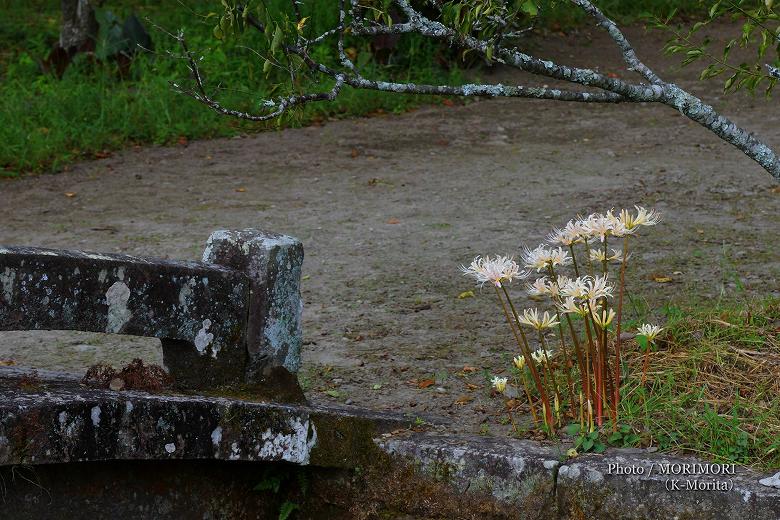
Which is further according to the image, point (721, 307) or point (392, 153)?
point (392, 153)

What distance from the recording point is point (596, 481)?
10.3 ft

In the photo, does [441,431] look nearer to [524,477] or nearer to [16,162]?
[524,477]

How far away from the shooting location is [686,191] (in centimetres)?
739

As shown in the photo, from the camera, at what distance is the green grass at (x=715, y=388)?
3258mm

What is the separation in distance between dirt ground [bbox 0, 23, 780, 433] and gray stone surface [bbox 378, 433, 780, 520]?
301 millimetres

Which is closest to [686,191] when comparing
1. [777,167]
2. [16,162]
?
[777,167]

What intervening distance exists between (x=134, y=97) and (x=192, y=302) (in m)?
6.75

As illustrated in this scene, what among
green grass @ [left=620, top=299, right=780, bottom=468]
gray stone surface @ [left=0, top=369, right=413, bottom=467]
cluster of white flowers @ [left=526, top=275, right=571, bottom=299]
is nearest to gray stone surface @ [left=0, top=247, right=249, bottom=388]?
gray stone surface @ [left=0, top=369, right=413, bottom=467]

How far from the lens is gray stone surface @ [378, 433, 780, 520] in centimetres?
304

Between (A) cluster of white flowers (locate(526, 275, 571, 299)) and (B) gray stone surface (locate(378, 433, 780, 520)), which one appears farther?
(A) cluster of white flowers (locate(526, 275, 571, 299))

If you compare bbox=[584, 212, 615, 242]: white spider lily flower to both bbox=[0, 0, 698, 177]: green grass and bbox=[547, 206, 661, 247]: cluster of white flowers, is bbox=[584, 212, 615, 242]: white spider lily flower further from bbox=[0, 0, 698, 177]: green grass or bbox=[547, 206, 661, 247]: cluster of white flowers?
bbox=[0, 0, 698, 177]: green grass

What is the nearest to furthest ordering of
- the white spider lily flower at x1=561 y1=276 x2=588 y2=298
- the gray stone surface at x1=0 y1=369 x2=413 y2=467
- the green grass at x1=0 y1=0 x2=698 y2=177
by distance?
the gray stone surface at x1=0 y1=369 x2=413 y2=467 → the white spider lily flower at x1=561 y1=276 x2=588 y2=298 → the green grass at x1=0 y1=0 x2=698 y2=177

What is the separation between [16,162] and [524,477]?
624cm

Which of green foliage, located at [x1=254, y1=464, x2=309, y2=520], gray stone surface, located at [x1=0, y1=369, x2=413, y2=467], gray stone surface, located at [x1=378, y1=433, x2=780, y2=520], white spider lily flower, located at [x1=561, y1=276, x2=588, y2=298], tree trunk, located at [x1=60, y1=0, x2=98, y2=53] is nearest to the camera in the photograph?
gray stone surface, located at [x1=0, y1=369, x2=413, y2=467]
